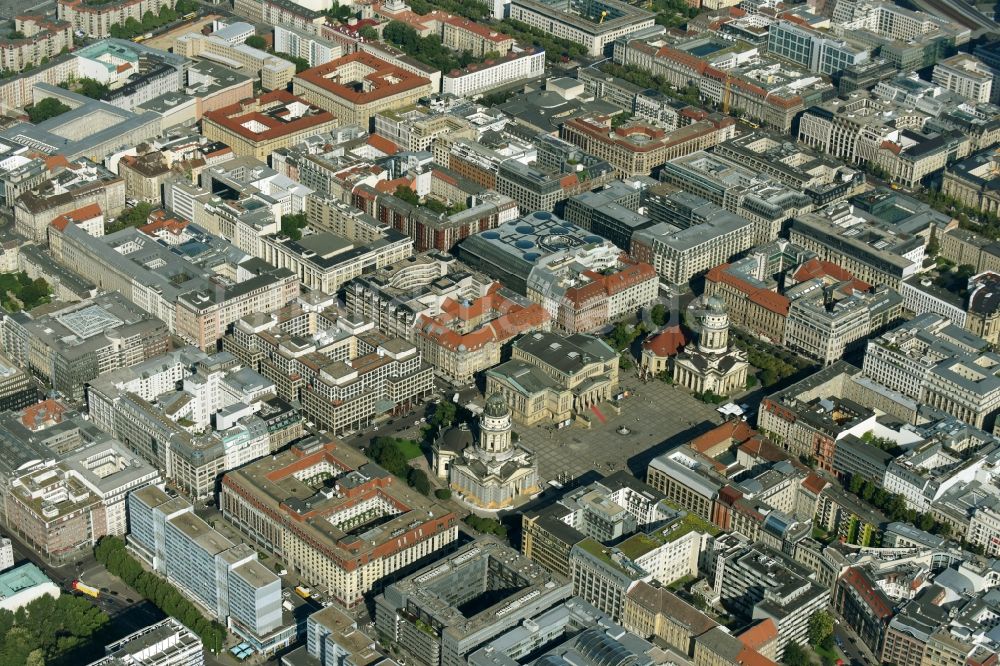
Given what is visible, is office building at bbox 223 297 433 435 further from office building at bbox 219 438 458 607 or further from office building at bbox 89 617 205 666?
office building at bbox 89 617 205 666

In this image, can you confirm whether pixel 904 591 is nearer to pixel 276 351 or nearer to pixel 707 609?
pixel 707 609

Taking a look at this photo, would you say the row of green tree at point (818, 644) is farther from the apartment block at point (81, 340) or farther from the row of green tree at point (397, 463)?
the apartment block at point (81, 340)

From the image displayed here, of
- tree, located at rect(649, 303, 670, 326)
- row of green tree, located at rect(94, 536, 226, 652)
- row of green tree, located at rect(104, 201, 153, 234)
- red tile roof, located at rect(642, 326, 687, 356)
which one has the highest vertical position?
row of green tree, located at rect(104, 201, 153, 234)

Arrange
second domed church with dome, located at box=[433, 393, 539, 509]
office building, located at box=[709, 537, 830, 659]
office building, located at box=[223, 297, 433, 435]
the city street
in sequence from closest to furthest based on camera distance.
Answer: office building, located at box=[709, 537, 830, 659] < the city street < second domed church with dome, located at box=[433, 393, 539, 509] < office building, located at box=[223, 297, 433, 435]

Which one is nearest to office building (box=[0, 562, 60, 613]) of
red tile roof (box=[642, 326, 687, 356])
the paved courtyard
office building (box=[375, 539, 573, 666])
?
office building (box=[375, 539, 573, 666])

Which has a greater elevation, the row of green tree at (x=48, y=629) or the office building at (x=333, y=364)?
the office building at (x=333, y=364)

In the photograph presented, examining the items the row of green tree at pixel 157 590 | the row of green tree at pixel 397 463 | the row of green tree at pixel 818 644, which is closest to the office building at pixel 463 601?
the row of green tree at pixel 157 590

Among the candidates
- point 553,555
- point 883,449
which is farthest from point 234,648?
point 883,449
